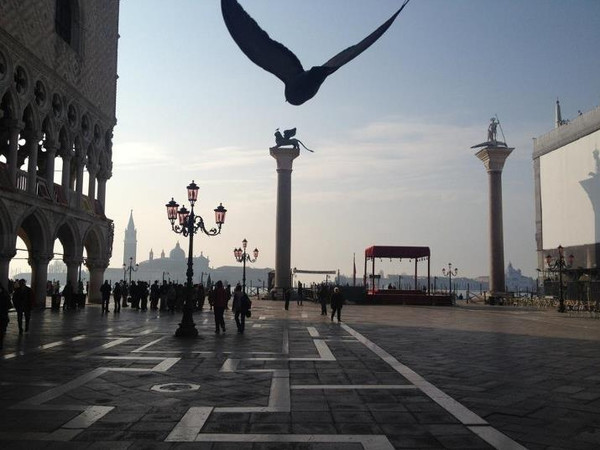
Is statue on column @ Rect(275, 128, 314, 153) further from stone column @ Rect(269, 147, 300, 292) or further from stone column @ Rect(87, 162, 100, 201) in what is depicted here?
stone column @ Rect(87, 162, 100, 201)

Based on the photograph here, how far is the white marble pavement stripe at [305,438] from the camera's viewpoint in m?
5.04

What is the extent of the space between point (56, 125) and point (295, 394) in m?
23.5

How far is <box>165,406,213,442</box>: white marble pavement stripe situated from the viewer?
5133 mm

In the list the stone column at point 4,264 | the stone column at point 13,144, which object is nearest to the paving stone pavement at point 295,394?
the stone column at point 4,264

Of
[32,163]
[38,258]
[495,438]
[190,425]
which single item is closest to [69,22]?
[32,163]

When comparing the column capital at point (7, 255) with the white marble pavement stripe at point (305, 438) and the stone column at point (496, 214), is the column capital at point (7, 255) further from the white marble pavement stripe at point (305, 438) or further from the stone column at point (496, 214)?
the stone column at point (496, 214)

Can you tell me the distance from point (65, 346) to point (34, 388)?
4.92 metres

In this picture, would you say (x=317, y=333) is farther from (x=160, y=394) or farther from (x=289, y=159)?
(x=289, y=159)

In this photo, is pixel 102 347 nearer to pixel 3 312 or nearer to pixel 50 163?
pixel 3 312

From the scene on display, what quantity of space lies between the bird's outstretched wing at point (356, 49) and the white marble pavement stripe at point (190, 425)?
15.3ft

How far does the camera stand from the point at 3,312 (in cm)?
1170

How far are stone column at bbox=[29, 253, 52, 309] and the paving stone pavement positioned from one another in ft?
43.9

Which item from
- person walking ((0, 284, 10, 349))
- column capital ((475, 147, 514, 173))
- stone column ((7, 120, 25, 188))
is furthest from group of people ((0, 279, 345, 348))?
column capital ((475, 147, 514, 173))

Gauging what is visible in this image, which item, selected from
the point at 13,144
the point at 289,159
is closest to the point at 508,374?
the point at 13,144
